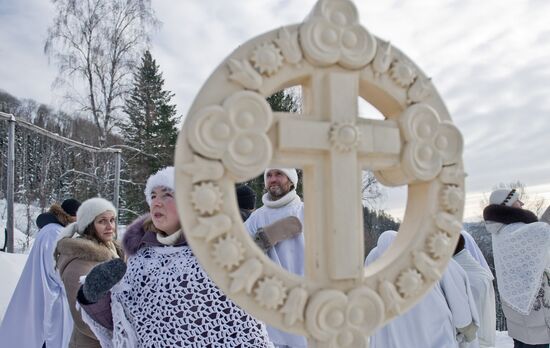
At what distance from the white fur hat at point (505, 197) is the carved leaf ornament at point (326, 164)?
10.3 feet

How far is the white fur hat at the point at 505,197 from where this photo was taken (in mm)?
4039

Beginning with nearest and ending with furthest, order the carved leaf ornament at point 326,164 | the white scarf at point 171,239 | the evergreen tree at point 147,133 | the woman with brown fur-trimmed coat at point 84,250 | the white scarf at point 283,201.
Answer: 1. the carved leaf ornament at point 326,164
2. the white scarf at point 171,239
3. the woman with brown fur-trimmed coat at point 84,250
4. the white scarf at point 283,201
5. the evergreen tree at point 147,133

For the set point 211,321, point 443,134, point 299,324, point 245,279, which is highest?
point 443,134

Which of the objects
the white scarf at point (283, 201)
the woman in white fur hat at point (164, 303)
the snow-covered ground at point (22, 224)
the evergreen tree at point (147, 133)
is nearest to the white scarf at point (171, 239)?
the woman in white fur hat at point (164, 303)

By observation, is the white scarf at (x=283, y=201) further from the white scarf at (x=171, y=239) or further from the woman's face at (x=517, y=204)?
the woman's face at (x=517, y=204)

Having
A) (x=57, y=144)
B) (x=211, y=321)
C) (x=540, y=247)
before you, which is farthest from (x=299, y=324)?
(x=57, y=144)

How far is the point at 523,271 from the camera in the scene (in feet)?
12.6

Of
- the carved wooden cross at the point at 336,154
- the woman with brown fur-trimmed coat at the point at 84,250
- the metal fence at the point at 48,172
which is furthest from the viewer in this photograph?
the metal fence at the point at 48,172

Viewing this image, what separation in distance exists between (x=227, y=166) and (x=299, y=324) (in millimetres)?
427

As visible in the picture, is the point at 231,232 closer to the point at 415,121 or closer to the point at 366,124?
the point at 366,124

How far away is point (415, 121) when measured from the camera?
4.07 feet

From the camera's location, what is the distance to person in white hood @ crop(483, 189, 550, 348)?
12.5ft

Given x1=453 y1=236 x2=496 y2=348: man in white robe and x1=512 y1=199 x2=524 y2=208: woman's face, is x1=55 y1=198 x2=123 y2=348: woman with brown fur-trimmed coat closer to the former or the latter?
x1=453 y1=236 x2=496 y2=348: man in white robe

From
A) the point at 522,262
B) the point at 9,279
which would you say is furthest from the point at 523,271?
the point at 9,279
